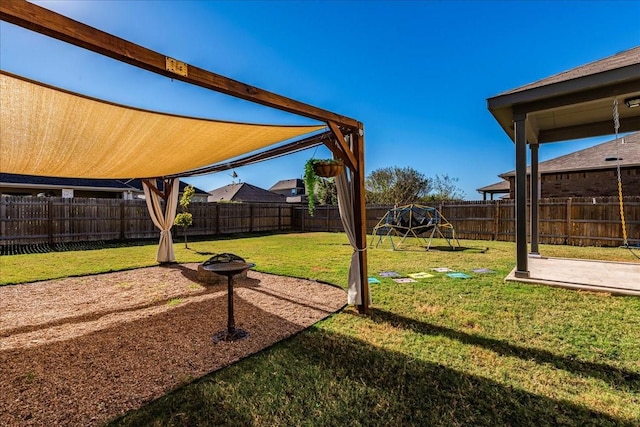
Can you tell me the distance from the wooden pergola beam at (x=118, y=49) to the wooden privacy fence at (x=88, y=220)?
1077 centimetres

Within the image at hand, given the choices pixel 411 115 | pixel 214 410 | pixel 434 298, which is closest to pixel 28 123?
pixel 214 410

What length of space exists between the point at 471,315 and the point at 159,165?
16.5 ft

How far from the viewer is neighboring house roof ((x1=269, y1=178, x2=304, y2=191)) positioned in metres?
33.7

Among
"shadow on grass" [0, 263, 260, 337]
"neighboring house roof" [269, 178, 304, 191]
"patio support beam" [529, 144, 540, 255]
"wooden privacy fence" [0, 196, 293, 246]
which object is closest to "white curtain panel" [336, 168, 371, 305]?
"shadow on grass" [0, 263, 260, 337]

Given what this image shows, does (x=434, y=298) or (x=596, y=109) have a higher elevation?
(x=596, y=109)

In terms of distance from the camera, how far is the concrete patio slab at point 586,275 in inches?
163

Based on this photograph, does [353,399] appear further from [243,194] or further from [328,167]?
[243,194]

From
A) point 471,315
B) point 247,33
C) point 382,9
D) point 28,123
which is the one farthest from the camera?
point 382,9

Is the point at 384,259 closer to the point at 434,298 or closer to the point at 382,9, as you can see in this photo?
the point at 434,298

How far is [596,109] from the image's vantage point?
4820mm

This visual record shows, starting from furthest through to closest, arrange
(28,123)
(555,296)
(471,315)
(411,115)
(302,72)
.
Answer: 1. (411,115)
2. (302,72)
3. (555,296)
4. (471,315)
5. (28,123)

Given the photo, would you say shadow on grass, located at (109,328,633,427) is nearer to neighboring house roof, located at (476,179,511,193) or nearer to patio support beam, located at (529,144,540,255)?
patio support beam, located at (529,144,540,255)

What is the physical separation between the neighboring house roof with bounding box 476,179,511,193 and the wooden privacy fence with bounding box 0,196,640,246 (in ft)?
18.5

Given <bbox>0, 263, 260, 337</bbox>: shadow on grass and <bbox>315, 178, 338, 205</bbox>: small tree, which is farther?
<bbox>315, 178, 338, 205</bbox>: small tree
